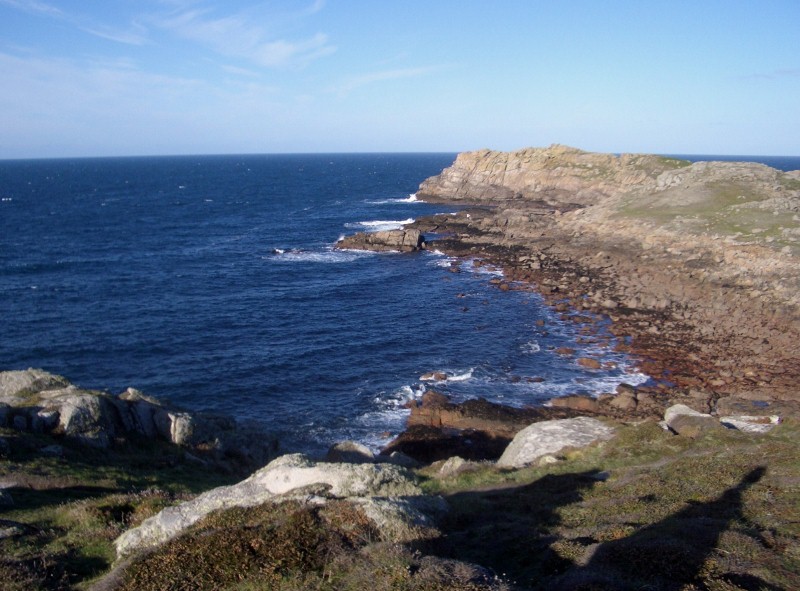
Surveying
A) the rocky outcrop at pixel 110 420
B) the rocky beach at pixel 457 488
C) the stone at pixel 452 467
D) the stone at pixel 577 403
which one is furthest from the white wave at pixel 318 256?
the stone at pixel 452 467

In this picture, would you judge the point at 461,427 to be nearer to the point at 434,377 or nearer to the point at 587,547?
the point at 434,377

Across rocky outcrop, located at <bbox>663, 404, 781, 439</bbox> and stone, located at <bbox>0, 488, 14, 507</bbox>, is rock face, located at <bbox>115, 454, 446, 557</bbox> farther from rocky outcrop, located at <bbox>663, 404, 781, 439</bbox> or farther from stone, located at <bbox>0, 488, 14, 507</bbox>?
rocky outcrop, located at <bbox>663, 404, 781, 439</bbox>

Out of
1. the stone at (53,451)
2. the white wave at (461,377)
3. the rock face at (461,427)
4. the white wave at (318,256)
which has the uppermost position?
the stone at (53,451)

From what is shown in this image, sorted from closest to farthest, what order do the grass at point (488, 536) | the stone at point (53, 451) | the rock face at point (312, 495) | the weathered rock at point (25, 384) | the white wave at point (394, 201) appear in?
the grass at point (488, 536), the rock face at point (312, 495), the stone at point (53, 451), the weathered rock at point (25, 384), the white wave at point (394, 201)

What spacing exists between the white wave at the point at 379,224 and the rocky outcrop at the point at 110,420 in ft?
269

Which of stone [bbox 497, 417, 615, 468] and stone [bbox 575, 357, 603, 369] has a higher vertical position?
stone [bbox 497, 417, 615, 468]

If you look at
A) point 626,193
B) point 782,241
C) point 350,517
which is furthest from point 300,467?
point 626,193

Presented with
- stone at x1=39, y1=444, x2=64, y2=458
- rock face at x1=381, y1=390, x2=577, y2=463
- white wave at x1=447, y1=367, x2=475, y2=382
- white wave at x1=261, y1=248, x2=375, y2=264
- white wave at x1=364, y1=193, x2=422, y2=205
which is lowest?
rock face at x1=381, y1=390, x2=577, y2=463

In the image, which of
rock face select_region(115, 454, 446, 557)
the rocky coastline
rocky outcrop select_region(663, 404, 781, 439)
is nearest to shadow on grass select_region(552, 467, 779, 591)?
rock face select_region(115, 454, 446, 557)

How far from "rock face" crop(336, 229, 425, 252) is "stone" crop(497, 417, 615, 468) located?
224ft

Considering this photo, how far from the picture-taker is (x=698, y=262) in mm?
68500

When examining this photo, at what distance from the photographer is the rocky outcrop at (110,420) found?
23188 millimetres

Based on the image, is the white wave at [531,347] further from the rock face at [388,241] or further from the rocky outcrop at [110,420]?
the rock face at [388,241]

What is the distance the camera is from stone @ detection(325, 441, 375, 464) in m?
28.9
